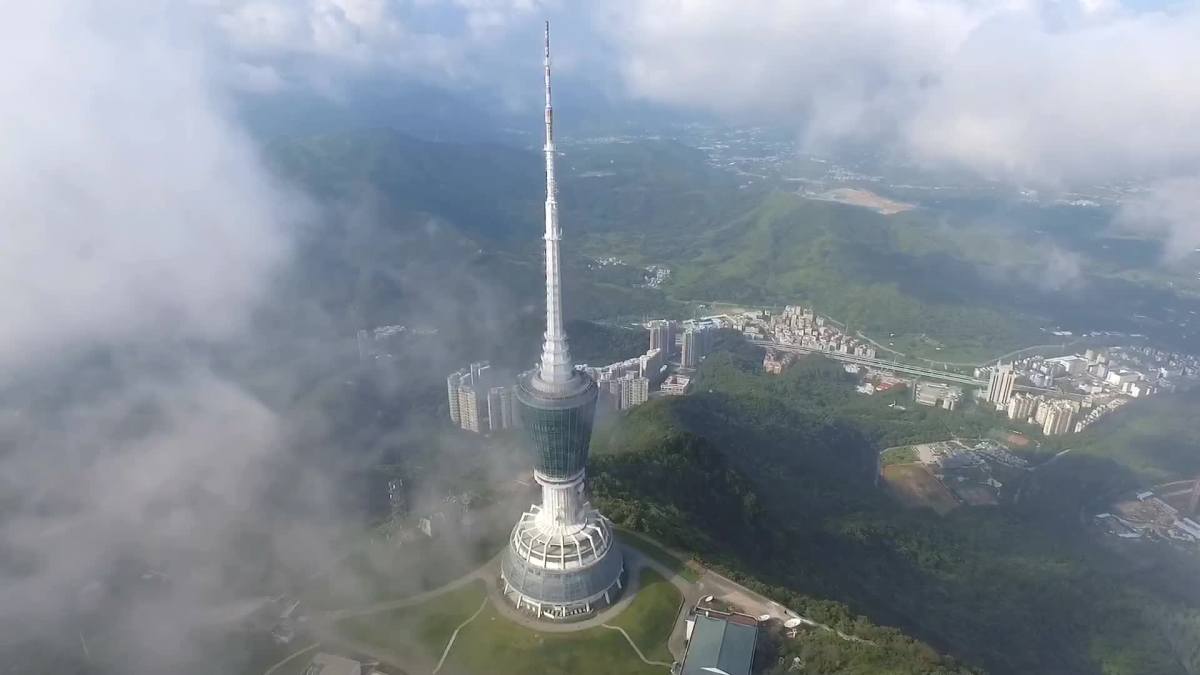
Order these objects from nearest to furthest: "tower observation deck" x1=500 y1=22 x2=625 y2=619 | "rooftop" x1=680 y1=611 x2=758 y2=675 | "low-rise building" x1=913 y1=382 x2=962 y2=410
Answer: "rooftop" x1=680 y1=611 x2=758 y2=675, "tower observation deck" x1=500 y1=22 x2=625 y2=619, "low-rise building" x1=913 y1=382 x2=962 y2=410

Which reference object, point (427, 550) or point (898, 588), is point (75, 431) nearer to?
point (427, 550)

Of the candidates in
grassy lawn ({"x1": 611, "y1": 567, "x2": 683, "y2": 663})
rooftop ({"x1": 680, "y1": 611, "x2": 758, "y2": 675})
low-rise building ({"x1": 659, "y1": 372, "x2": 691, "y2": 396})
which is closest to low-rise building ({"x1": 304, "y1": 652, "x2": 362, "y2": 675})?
grassy lawn ({"x1": 611, "y1": 567, "x2": 683, "y2": 663})

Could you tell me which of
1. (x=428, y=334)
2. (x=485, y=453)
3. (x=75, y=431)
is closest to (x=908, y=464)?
(x=485, y=453)

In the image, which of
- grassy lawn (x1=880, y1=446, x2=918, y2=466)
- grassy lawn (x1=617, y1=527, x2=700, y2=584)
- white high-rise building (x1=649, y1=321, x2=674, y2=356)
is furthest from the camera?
white high-rise building (x1=649, y1=321, x2=674, y2=356)

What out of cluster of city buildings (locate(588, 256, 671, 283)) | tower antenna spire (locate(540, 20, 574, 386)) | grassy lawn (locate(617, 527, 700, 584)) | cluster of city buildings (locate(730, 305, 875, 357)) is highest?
tower antenna spire (locate(540, 20, 574, 386))

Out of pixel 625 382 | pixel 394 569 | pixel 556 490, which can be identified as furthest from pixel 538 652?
pixel 625 382

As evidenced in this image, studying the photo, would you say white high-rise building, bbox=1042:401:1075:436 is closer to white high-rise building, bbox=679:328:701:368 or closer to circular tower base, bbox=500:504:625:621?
white high-rise building, bbox=679:328:701:368
